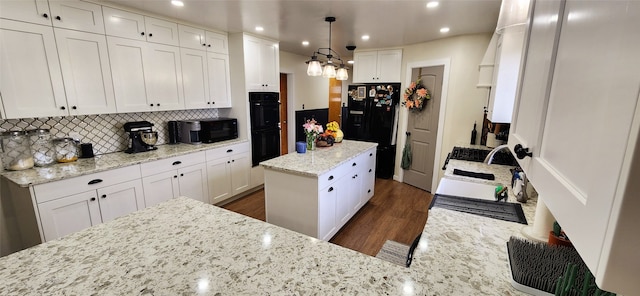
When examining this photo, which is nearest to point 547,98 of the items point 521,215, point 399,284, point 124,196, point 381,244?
point 399,284

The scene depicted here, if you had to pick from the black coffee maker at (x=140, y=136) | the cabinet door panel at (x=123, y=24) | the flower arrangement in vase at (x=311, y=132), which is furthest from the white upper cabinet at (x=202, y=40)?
the flower arrangement in vase at (x=311, y=132)

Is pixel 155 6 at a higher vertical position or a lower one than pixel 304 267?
higher

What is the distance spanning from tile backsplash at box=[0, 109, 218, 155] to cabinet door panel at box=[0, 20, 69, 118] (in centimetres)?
33

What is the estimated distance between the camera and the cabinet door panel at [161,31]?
2855mm

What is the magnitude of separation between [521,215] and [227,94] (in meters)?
→ 3.62

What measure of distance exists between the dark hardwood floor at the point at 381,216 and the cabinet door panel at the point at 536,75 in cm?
208

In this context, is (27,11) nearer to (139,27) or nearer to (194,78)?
(139,27)

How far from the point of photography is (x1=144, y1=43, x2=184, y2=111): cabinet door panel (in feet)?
9.60

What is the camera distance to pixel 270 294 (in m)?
0.81

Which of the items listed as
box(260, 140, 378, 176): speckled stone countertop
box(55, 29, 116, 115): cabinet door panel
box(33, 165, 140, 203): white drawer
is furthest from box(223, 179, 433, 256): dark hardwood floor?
box(55, 29, 116, 115): cabinet door panel

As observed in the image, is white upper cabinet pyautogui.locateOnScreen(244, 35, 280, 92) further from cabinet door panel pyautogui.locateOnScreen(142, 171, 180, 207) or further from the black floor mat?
the black floor mat

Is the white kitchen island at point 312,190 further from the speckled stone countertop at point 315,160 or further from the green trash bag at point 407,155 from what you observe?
the green trash bag at point 407,155

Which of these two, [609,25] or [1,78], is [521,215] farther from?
[1,78]

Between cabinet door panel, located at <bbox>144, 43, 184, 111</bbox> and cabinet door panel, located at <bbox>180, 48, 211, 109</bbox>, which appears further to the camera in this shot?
cabinet door panel, located at <bbox>180, 48, 211, 109</bbox>
